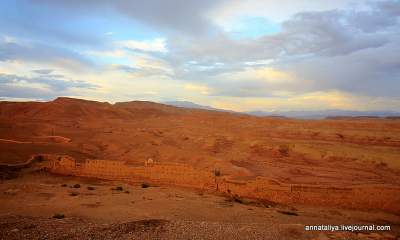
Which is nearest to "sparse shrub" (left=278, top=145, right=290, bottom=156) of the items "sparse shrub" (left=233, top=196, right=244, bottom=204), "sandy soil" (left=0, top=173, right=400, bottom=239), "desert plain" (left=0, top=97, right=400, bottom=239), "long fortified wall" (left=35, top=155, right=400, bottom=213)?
"desert plain" (left=0, top=97, right=400, bottom=239)

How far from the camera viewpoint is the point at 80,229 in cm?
752

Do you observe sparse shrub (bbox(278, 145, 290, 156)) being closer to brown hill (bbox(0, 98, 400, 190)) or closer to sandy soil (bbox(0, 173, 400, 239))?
brown hill (bbox(0, 98, 400, 190))

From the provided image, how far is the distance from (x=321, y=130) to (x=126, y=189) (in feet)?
66.7

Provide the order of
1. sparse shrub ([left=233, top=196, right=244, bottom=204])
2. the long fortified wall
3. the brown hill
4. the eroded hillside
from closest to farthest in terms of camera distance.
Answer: the long fortified wall < sparse shrub ([left=233, top=196, right=244, bottom=204]) < the eroded hillside < the brown hill

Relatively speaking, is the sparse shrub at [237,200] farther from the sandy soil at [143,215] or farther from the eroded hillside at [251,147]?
the eroded hillside at [251,147]

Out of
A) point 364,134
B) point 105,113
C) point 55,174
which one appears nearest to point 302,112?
point 105,113

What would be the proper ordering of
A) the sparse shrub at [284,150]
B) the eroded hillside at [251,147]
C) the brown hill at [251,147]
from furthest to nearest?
the sparse shrub at [284,150]
the brown hill at [251,147]
the eroded hillside at [251,147]

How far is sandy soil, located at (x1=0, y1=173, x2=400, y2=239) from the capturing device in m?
7.46

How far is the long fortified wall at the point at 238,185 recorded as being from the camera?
12297 mm

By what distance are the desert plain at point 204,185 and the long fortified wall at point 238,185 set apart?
4 cm

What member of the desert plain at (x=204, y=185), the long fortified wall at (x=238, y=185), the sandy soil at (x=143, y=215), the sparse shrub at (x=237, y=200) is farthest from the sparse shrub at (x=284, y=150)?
the sandy soil at (x=143, y=215)

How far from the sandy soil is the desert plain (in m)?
0.03

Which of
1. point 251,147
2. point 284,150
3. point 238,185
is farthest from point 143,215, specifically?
point 251,147

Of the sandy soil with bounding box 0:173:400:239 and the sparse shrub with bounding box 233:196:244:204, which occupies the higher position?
the sandy soil with bounding box 0:173:400:239
